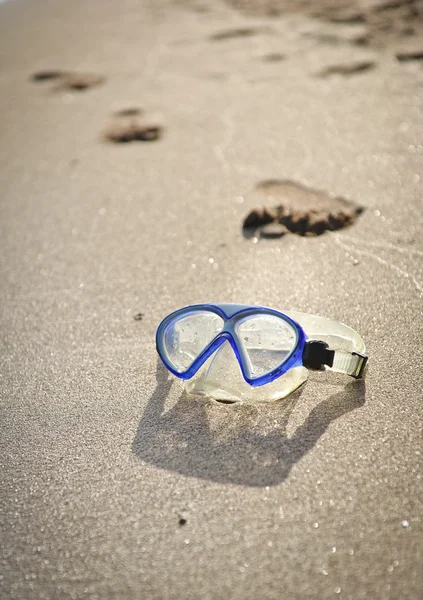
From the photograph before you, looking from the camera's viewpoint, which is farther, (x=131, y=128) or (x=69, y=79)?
(x=69, y=79)

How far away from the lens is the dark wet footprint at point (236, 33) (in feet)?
12.8

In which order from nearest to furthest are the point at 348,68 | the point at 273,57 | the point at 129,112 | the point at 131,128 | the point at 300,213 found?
1. the point at 300,213
2. the point at 131,128
3. the point at 129,112
4. the point at 348,68
5. the point at 273,57

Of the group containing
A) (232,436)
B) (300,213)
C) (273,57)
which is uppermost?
(273,57)

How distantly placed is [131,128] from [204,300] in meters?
1.50

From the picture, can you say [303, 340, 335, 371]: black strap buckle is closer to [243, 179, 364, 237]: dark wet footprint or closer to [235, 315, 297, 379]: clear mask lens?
[235, 315, 297, 379]: clear mask lens

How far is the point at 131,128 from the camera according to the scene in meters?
2.91

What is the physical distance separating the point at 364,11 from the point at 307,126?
1.85 meters

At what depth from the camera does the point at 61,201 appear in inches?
95.3

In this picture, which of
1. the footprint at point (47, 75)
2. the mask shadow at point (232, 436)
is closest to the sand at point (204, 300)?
the mask shadow at point (232, 436)

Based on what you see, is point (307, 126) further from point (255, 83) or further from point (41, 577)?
point (41, 577)

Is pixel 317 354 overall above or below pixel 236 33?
below

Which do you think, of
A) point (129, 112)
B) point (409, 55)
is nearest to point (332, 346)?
point (129, 112)

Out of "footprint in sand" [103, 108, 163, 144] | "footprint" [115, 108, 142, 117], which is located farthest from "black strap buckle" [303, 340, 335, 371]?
"footprint" [115, 108, 142, 117]

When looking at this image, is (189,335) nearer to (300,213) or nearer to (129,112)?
(300,213)
